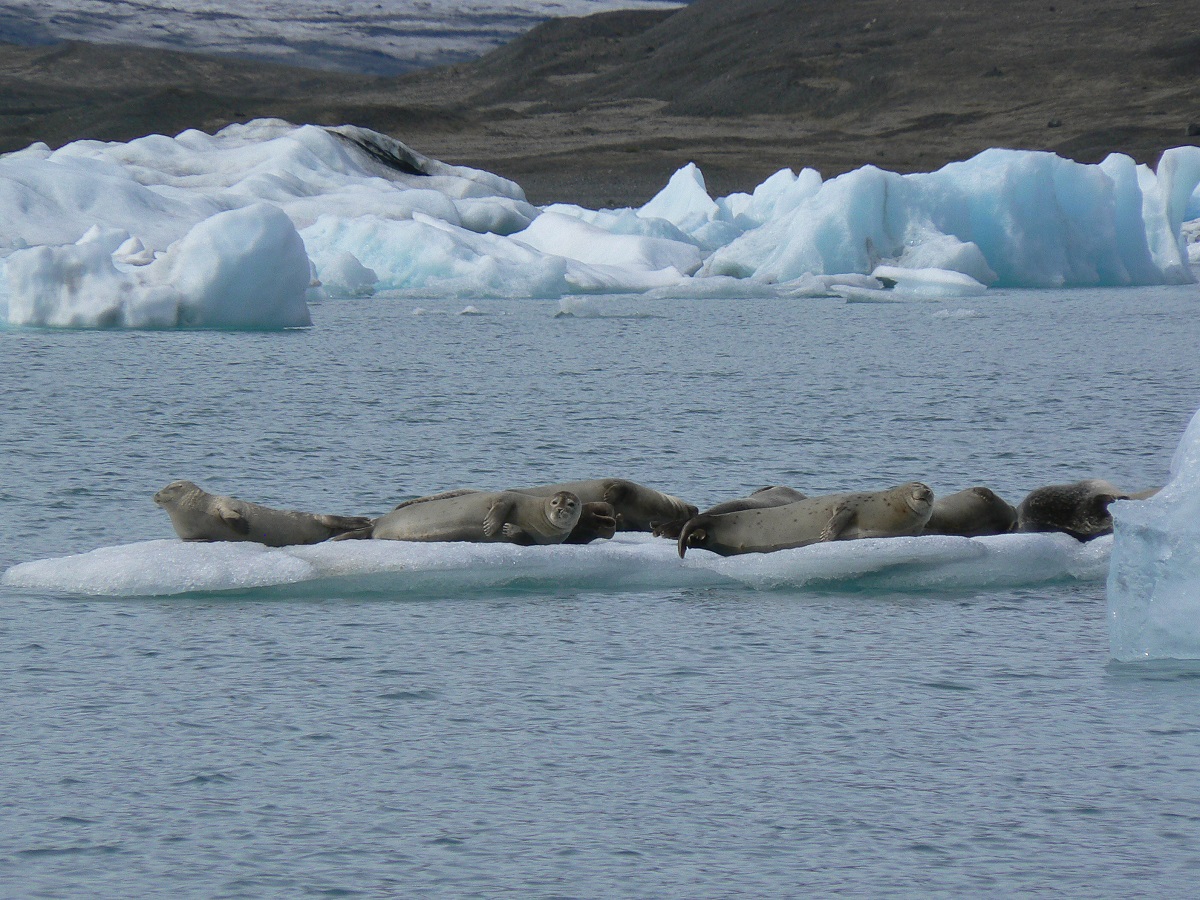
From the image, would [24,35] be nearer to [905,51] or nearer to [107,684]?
[905,51]

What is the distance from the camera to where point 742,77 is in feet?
266

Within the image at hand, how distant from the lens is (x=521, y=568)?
6250 mm

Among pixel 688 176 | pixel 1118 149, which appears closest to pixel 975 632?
pixel 688 176

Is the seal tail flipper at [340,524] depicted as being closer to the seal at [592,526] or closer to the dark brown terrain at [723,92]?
the seal at [592,526]

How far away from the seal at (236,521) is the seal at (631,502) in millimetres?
852

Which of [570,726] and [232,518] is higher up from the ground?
[232,518]

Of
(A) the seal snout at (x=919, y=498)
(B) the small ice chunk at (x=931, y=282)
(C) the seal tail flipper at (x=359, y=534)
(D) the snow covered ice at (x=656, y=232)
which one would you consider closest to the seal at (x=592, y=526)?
(C) the seal tail flipper at (x=359, y=534)

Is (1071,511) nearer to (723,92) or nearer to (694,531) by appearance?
(694,531)

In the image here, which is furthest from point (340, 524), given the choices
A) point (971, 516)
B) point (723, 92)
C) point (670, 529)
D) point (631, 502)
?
point (723, 92)

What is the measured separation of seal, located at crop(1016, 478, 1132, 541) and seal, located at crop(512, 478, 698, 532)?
A: 1.38 m

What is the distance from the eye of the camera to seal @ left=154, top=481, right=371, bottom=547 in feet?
21.9

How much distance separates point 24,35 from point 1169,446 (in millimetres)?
110228

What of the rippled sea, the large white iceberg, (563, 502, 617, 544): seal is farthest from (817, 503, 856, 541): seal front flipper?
the large white iceberg

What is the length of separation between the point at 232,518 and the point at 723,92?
76229 mm
